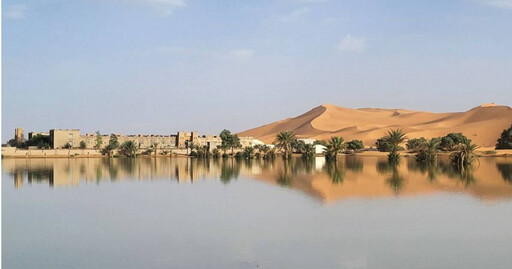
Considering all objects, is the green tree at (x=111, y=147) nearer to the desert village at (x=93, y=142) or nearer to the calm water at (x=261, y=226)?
the desert village at (x=93, y=142)

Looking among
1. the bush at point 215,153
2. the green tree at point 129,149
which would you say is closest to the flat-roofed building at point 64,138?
the green tree at point 129,149

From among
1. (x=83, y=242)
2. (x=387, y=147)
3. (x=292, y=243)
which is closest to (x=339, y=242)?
(x=292, y=243)

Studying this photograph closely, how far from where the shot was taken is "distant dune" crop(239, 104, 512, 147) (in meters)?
98.2

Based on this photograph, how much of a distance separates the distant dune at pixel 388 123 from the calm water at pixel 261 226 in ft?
236

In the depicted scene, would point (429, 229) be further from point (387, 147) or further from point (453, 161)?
point (387, 147)

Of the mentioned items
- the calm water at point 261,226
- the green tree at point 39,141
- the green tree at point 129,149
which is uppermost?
the green tree at point 39,141

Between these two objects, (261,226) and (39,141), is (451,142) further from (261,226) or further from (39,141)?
(261,226)

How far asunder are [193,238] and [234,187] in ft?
47.3

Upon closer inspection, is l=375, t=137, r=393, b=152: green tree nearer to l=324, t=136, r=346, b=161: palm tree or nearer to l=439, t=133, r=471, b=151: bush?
l=439, t=133, r=471, b=151: bush

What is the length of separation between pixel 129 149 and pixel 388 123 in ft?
231

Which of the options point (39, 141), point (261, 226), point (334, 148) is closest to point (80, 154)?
point (39, 141)

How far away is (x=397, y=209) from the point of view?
19578 mm

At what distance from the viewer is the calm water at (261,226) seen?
12.2 metres

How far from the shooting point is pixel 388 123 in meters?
130
